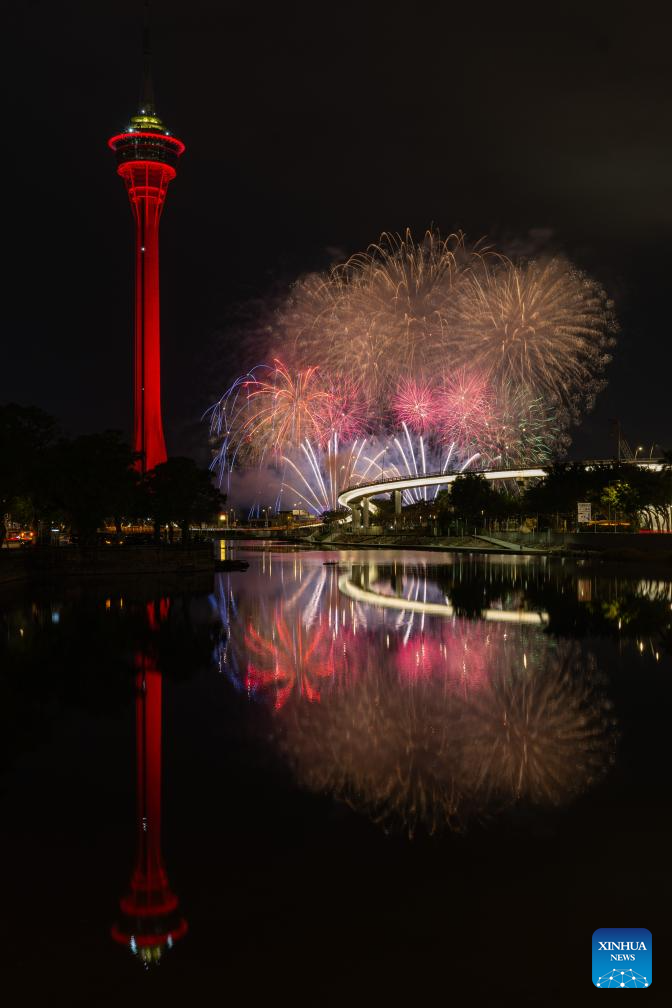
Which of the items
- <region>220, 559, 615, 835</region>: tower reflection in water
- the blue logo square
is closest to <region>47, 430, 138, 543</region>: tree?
<region>220, 559, 615, 835</region>: tower reflection in water

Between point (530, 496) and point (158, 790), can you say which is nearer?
point (158, 790)

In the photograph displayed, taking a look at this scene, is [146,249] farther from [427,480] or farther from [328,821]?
[328,821]

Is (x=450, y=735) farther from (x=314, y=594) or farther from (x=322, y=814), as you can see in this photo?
(x=314, y=594)

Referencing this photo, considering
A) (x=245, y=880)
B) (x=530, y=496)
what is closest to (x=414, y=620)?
(x=245, y=880)

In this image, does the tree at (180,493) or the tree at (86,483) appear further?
the tree at (180,493)

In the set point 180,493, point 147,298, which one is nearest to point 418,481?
point 147,298

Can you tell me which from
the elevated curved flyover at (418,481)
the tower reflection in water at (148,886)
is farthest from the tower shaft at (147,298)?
the tower reflection in water at (148,886)

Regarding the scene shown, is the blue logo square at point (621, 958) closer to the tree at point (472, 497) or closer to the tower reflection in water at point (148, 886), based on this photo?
the tower reflection in water at point (148, 886)
